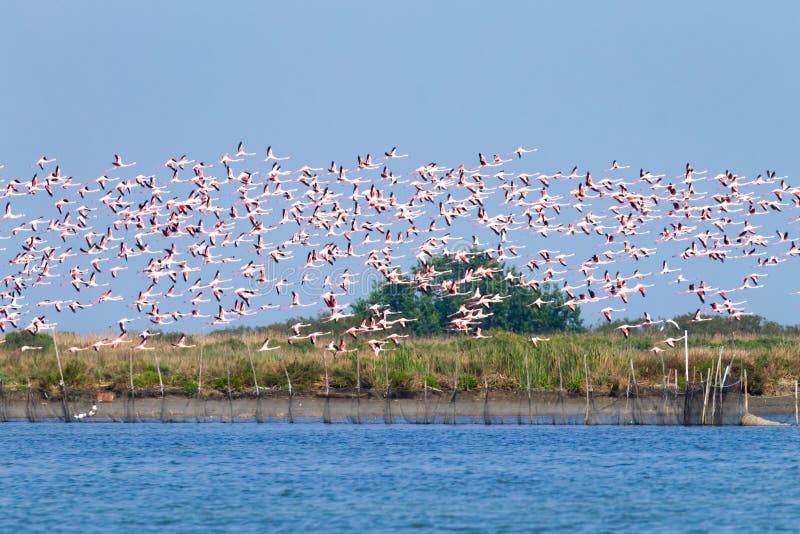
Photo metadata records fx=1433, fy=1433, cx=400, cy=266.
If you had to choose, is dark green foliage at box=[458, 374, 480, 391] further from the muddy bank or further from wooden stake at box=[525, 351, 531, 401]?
wooden stake at box=[525, 351, 531, 401]

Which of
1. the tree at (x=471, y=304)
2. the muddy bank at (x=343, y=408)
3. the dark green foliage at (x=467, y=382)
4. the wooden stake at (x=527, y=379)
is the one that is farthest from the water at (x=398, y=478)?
the tree at (x=471, y=304)

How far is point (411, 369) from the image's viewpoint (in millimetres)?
62875

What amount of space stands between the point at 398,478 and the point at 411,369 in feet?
63.8

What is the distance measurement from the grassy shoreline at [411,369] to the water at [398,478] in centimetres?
332

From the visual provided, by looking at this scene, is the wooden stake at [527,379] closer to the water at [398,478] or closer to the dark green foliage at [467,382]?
the water at [398,478]

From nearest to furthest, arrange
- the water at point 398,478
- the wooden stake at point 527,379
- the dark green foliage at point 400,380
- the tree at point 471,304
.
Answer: the water at point 398,478 < the wooden stake at point 527,379 < the dark green foliage at point 400,380 < the tree at point 471,304

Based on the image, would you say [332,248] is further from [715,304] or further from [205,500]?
[205,500]

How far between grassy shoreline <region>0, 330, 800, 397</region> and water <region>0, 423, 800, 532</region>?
332 cm

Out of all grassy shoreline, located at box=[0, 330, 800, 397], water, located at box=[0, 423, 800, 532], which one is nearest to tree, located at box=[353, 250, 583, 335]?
grassy shoreline, located at box=[0, 330, 800, 397]

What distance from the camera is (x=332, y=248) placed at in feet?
205

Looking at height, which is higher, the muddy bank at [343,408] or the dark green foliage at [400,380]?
the dark green foliage at [400,380]

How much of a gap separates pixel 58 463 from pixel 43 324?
52.6ft

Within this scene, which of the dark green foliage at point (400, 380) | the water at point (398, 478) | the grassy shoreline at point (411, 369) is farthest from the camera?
the dark green foliage at point (400, 380)

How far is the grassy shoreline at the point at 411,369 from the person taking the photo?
61.8 m
